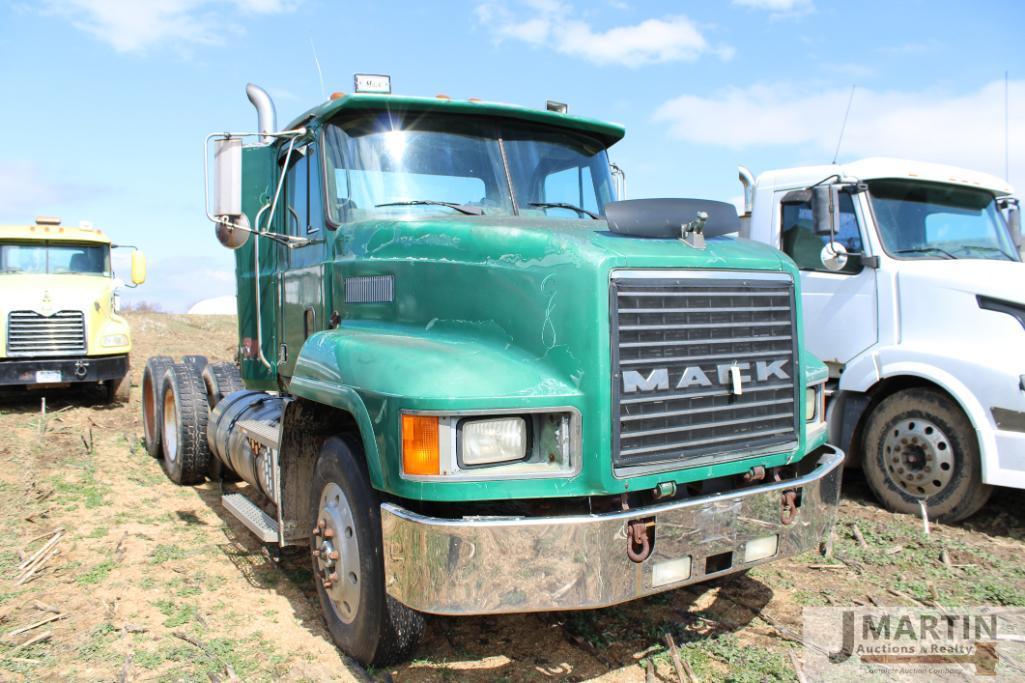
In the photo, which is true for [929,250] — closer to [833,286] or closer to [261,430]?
[833,286]

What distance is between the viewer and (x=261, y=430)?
A: 195 inches

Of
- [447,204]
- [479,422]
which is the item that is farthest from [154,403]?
[479,422]

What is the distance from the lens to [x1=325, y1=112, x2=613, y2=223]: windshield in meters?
4.42

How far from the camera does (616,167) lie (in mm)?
5594

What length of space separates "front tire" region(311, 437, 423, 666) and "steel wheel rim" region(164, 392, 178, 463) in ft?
12.6

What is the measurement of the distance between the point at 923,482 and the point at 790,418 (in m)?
2.86

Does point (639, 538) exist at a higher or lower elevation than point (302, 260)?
lower

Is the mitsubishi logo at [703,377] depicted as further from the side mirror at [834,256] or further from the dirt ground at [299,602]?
the side mirror at [834,256]

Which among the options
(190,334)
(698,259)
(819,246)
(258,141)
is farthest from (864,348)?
(190,334)

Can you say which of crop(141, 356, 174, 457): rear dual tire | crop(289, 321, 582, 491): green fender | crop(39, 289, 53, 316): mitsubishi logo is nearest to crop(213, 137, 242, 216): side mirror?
crop(289, 321, 582, 491): green fender

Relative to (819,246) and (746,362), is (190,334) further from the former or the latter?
(746,362)

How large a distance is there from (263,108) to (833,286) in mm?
4654

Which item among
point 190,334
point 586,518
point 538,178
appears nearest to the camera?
point 586,518

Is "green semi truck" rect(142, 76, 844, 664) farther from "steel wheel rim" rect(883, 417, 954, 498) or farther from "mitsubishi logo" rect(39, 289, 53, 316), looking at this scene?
"mitsubishi logo" rect(39, 289, 53, 316)
